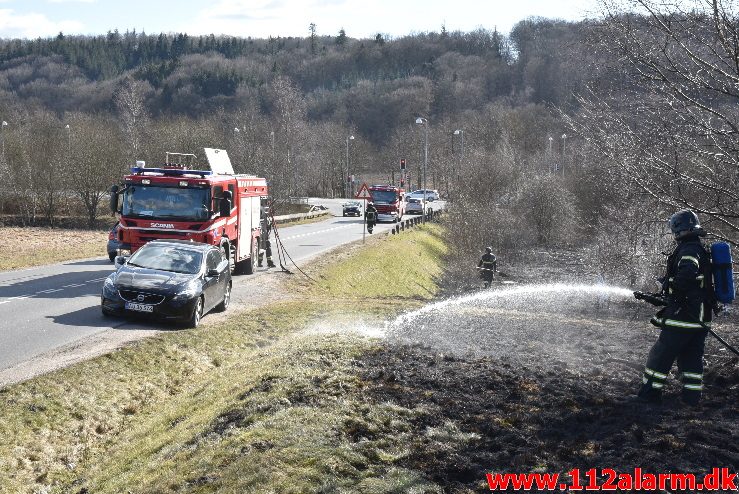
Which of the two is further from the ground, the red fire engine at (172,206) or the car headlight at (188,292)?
the red fire engine at (172,206)

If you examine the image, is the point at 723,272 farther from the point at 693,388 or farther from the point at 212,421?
the point at 212,421

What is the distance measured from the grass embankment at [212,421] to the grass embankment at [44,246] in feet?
45.6

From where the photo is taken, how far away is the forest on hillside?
952cm

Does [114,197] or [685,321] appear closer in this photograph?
[685,321]

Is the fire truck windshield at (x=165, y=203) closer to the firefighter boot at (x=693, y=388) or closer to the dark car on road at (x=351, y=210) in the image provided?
the firefighter boot at (x=693, y=388)

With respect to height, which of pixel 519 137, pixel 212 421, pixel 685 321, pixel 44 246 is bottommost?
pixel 44 246

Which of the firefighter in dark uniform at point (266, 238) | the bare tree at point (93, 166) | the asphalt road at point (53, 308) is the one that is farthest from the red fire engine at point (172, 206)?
the bare tree at point (93, 166)

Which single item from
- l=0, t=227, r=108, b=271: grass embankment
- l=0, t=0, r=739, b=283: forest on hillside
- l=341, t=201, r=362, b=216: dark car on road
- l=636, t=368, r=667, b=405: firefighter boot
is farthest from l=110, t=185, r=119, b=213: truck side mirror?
l=341, t=201, r=362, b=216: dark car on road

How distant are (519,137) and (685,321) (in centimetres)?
8111

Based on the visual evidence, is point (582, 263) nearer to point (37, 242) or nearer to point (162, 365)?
point (37, 242)

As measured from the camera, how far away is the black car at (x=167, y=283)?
43.8ft

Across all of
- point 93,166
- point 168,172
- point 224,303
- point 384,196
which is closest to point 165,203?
point 168,172

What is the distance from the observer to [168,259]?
48.3ft

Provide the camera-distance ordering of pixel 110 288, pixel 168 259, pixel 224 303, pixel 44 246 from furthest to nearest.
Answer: pixel 44 246 < pixel 224 303 < pixel 168 259 < pixel 110 288
